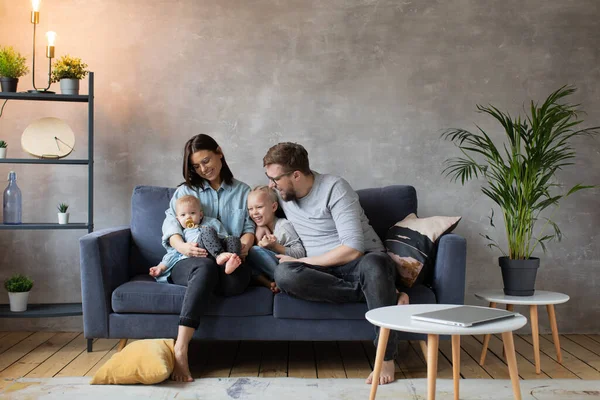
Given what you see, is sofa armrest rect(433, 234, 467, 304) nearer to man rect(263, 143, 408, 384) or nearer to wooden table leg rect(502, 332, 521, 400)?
man rect(263, 143, 408, 384)

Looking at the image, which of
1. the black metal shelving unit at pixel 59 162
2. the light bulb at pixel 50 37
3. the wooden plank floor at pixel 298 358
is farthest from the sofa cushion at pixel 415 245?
the light bulb at pixel 50 37

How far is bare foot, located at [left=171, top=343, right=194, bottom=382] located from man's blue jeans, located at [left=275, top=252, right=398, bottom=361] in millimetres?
525

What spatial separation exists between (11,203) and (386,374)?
87.0 inches

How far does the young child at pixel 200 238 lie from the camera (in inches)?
120

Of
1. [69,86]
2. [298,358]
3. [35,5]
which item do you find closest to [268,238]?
[298,358]

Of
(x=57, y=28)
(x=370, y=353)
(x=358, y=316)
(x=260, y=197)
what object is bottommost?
(x=370, y=353)

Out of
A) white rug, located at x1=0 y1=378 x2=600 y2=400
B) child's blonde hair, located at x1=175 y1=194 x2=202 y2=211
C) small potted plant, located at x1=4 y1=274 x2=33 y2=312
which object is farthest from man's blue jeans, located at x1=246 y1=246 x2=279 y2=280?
small potted plant, located at x1=4 y1=274 x2=33 y2=312

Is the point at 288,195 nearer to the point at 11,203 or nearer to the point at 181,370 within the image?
the point at 181,370

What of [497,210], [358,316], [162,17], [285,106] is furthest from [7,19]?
[497,210]

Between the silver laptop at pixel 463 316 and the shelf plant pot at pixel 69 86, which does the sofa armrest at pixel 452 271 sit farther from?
the shelf plant pot at pixel 69 86

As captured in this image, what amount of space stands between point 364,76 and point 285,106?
50cm

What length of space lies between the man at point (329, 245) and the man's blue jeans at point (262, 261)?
0.07m

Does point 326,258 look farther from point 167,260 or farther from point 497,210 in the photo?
point 497,210

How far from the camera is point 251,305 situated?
119 inches
